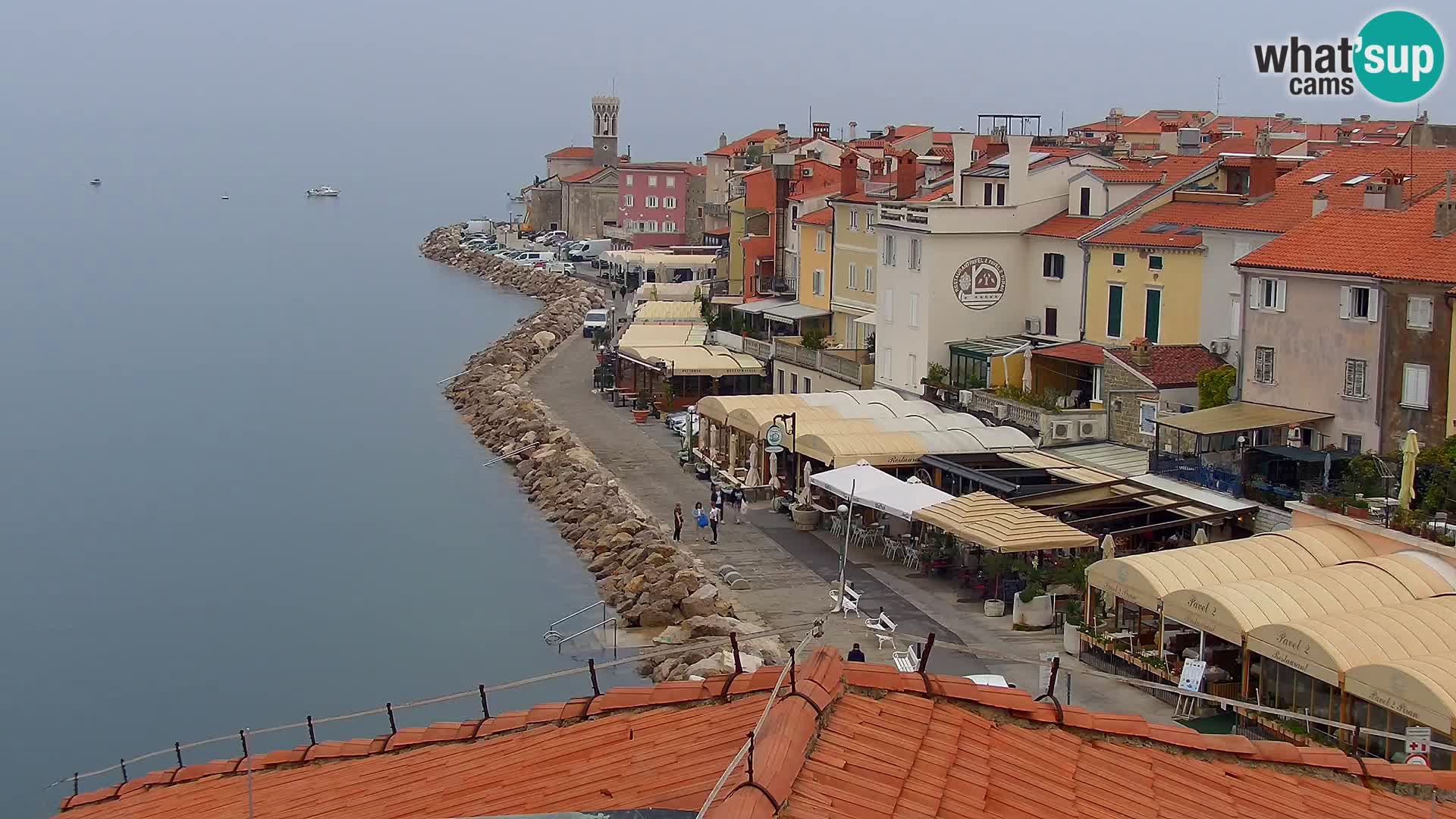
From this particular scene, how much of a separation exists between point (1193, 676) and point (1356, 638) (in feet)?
6.77

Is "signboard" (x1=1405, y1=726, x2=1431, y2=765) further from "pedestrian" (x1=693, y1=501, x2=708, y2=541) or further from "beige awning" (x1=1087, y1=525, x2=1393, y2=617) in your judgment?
"pedestrian" (x1=693, y1=501, x2=708, y2=541)

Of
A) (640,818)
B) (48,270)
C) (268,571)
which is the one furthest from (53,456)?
(48,270)

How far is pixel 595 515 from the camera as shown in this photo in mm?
33875

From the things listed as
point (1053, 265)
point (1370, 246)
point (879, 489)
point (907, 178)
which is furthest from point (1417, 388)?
point (907, 178)

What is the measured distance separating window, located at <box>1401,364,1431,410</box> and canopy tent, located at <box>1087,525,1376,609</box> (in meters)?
3.81

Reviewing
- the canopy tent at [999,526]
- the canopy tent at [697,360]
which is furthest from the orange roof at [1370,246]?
the canopy tent at [697,360]

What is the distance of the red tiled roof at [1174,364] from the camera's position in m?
29.5

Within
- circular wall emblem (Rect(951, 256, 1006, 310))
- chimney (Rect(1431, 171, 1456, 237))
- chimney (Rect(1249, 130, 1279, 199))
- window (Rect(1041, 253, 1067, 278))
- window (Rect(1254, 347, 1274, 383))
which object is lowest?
window (Rect(1254, 347, 1274, 383))

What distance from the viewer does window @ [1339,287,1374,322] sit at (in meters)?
24.7

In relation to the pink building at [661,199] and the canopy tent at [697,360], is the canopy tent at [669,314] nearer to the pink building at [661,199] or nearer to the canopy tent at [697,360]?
the canopy tent at [697,360]

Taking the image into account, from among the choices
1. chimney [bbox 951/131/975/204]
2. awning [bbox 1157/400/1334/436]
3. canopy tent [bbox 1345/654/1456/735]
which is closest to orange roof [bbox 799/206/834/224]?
chimney [bbox 951/131/975/204]

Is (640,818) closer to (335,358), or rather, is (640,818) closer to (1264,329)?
(1264,329)

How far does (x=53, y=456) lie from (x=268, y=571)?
18305mm

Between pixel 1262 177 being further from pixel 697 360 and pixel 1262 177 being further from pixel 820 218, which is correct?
pixel 697 360
